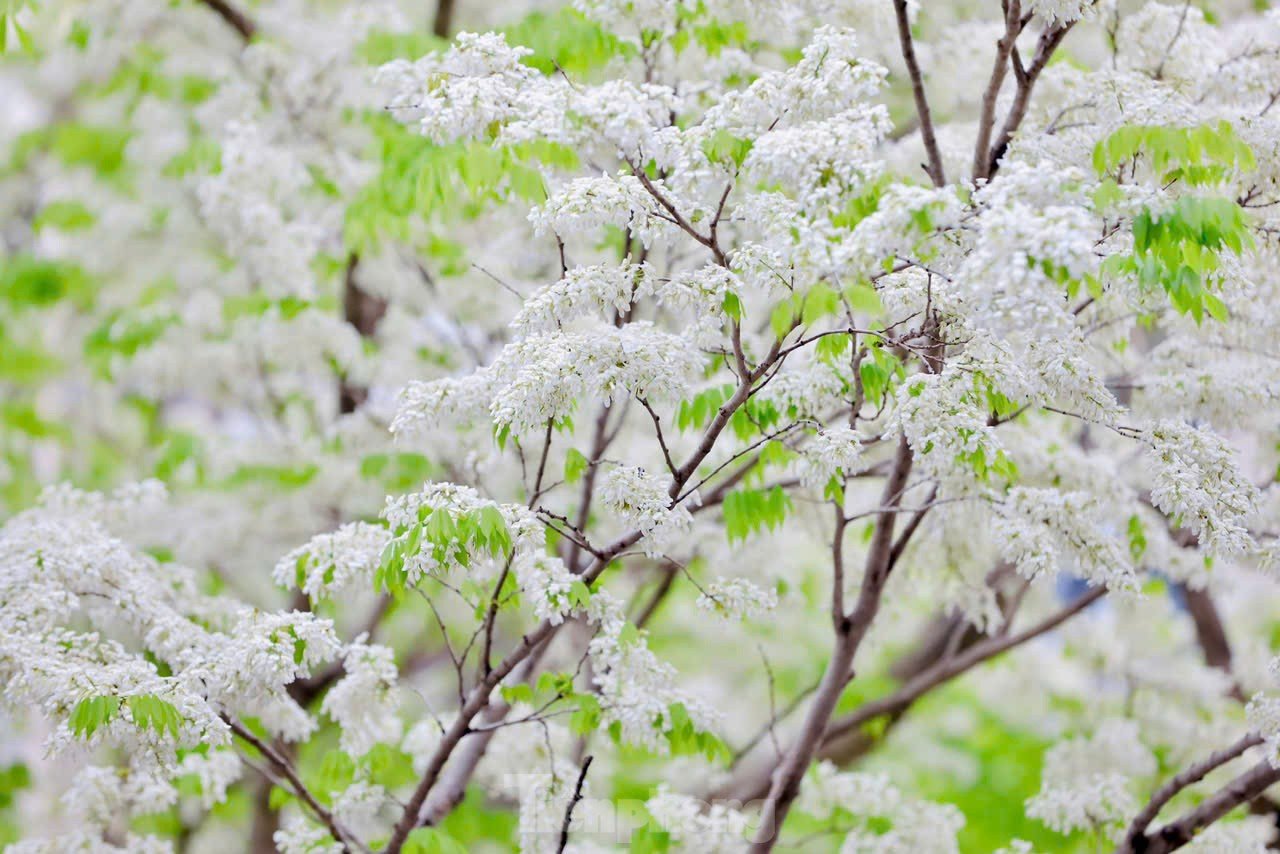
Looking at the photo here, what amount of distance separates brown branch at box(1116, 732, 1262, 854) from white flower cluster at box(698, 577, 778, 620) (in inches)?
78.4

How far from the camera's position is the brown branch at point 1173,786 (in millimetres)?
4527

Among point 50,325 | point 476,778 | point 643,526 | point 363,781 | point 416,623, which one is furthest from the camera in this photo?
point 50,325

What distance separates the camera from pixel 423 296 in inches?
311

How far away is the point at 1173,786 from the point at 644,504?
2836mm

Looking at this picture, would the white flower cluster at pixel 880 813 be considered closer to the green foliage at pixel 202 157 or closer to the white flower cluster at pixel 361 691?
the white flower cluster at pixel 361 691

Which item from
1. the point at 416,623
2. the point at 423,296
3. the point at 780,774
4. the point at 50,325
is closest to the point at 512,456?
the point at 423,296

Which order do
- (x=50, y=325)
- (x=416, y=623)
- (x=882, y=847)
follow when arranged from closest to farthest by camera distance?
(x=882, y=847)
(x=416, y=623)
(x=50, y=325)

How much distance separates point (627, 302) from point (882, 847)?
325 cm

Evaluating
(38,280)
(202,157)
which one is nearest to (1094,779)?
(202,157)

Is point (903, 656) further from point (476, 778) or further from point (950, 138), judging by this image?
point (950, 138)

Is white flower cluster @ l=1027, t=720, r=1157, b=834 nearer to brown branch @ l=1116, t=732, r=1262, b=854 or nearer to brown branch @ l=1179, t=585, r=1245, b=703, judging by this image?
brown branch @ l=1116, t=732, r=1262, b=854

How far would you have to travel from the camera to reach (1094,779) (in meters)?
5.75

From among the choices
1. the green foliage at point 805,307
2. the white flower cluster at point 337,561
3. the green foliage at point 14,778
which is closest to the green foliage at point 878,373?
the green foliage at point 805,307

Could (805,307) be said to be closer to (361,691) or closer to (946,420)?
(946,420)
